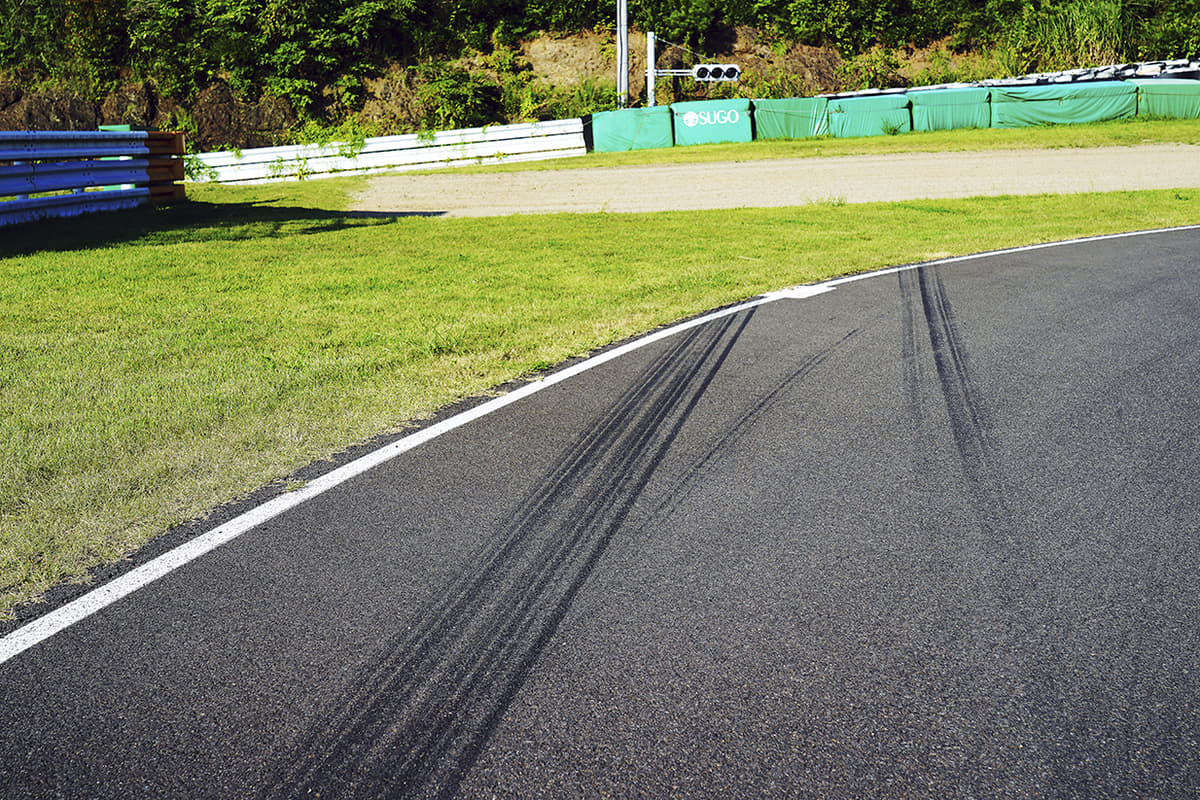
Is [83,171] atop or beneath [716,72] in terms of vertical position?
beneath

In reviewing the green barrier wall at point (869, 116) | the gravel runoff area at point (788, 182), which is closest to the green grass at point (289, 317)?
the gravel runoff area at point (788, 182)

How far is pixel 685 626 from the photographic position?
3193mm

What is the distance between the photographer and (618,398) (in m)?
5.88

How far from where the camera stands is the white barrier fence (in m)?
33.6

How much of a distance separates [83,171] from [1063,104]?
35.7 meters

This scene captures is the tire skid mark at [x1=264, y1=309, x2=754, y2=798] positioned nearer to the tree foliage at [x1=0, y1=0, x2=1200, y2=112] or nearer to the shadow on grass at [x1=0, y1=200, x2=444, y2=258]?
the shadow on grass at [x1=0, y1=200, x2=444, y2=258]

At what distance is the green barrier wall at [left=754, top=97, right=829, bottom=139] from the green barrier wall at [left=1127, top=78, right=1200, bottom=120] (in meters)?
12.4

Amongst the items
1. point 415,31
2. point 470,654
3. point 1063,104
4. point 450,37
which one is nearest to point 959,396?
point 470,654

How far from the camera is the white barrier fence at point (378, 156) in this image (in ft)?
110

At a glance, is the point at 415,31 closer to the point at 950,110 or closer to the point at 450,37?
the point at 450,37

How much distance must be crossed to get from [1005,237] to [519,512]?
11.0 m

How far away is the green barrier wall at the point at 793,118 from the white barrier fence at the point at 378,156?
10199 mm

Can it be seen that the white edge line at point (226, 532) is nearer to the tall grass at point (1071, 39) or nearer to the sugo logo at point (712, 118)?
the sugo logo at point (712, 118)

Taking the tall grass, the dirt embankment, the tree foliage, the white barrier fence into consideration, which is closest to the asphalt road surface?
the white barrier fence
